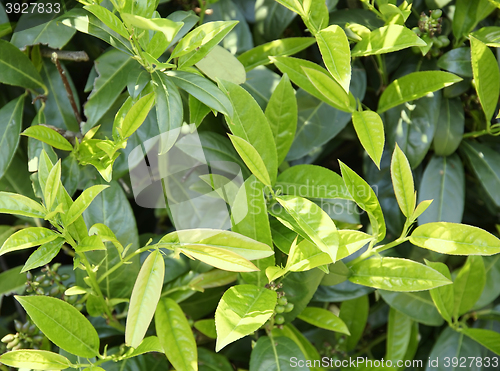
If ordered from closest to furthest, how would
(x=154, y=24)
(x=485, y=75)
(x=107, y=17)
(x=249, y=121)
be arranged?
(x=154, y=24), (x=107, y=17), (x=249, y=121), (x=485, y=75)

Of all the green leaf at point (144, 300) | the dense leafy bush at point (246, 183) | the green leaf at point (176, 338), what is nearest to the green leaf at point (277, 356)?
the dense leafy bush at point (246, 183)

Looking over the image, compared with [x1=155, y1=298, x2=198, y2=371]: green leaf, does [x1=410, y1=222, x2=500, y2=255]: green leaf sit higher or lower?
higher

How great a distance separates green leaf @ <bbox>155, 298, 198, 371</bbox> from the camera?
69 cm

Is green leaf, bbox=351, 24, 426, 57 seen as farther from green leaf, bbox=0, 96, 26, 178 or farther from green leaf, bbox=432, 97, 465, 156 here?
green leaf, bbox=0, 96, 26, 178

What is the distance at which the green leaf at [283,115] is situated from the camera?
0.74 metres

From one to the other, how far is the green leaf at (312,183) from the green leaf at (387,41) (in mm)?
232

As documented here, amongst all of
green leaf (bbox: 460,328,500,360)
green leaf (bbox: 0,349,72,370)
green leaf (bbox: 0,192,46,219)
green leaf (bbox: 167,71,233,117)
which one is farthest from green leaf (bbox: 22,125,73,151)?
green leaf (bbox: 460,328,500,360)

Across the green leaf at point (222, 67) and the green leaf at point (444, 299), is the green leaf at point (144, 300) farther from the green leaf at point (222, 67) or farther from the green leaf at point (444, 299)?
the green leaf at point (444, 299)

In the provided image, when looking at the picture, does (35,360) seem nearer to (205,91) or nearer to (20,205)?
(20,205)

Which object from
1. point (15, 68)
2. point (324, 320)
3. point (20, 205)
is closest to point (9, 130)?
point (15, 68)

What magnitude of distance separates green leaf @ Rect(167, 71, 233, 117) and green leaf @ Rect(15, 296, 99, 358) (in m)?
0.40

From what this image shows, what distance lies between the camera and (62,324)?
0.67 meters

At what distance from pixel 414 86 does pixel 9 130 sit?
0.80 m

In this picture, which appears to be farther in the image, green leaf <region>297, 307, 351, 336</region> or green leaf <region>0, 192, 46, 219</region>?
green leaf <region>297, 307, 351, 336</region>
